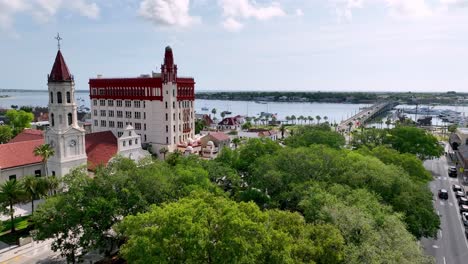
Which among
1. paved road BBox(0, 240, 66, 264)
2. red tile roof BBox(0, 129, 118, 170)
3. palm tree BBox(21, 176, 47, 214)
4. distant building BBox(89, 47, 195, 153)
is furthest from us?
distant building BBox(89, 47, 195, 153)

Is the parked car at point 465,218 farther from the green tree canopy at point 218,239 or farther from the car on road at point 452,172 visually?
the green tree canopy at point 218,239

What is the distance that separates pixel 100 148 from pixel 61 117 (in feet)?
40.4

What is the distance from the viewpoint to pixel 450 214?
167 ft

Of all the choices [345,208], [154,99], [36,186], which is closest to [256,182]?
[345,208]

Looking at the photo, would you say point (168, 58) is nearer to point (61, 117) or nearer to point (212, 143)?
point (212, 143)

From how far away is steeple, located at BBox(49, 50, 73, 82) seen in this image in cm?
5159

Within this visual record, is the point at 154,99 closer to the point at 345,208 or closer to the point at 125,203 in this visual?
the point at 125,203

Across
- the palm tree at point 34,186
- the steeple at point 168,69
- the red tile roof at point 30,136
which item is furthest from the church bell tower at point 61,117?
the steeple at point 168,69

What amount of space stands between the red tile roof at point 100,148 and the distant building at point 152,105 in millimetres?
10638

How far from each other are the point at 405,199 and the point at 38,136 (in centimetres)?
6179

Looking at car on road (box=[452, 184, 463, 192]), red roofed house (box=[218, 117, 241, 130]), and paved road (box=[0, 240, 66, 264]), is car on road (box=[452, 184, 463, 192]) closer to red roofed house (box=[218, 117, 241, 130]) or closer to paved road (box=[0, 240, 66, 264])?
paved road (box=[0, 240, 66, 264])

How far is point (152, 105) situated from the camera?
75750 millimetres

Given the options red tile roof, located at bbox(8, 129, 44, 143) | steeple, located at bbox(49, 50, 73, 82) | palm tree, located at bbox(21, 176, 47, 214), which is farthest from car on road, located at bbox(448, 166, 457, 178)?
red tile roof, located at bbox(8, 129, 44, 143)

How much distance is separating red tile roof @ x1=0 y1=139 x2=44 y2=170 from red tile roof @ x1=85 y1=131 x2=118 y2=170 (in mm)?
7962
